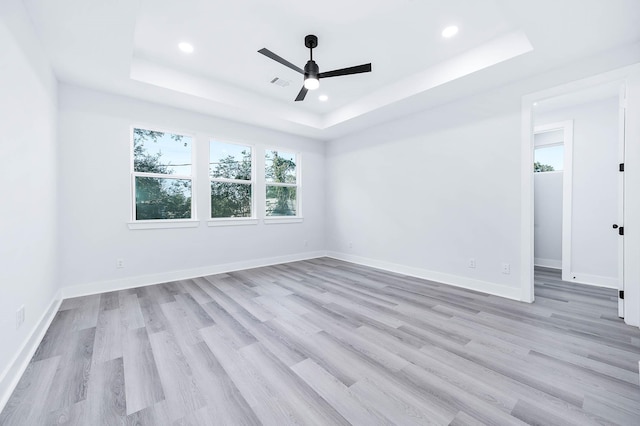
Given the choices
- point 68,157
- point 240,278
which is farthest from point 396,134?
point 68,157

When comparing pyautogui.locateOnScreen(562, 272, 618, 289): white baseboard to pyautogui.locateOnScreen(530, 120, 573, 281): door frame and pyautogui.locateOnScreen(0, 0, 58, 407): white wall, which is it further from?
pyautogui.locateOnScreen(0, 0, 58, 407): white wall

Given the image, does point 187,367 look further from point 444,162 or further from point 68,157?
point 444,162

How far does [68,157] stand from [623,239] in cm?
630

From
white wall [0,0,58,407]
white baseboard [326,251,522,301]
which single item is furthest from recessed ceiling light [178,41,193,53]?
white baseboard [326,251,522,301]

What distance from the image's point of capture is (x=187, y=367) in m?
1.93

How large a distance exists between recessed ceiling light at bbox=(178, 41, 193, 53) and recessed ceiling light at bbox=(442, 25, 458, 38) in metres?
2.75

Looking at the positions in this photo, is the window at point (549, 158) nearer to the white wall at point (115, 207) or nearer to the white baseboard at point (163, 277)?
the white baseboard at point (163, 277)

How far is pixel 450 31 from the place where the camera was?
2811 millimetres

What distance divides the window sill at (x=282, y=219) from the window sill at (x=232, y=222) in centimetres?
26

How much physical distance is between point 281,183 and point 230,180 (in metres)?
1.09

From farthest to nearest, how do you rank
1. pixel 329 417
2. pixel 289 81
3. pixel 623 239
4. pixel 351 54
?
pixel 289 81 → pixel 351 54 → pixel 623 239 → pixel 329 417

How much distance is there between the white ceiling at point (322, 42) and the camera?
2309mm

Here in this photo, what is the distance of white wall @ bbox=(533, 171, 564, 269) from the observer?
4.83 metres

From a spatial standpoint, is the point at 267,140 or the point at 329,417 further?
the point at 267,140
